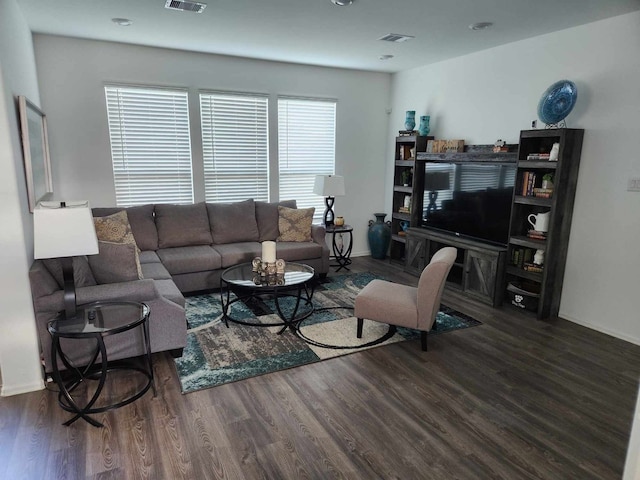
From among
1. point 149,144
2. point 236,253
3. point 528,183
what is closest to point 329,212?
point 236,253

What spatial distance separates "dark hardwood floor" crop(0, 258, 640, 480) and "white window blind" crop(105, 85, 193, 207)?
2728mm

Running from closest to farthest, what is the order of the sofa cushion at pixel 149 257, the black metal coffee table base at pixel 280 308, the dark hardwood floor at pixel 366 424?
the dark hardwood floor at pixel 366 424, the black metal coffee table base at pixel 280 308, the sofa cushion at pixel 149 257

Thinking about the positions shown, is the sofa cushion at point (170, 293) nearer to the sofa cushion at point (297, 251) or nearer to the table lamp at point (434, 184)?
the sofa cushion at point (297, 251)

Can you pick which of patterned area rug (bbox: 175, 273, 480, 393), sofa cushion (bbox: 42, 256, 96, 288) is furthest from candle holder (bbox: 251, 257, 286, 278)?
sofa cushion (bbox: 42, 256, 96, 288)

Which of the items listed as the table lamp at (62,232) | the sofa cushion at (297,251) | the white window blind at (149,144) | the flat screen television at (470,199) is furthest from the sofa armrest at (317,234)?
the table lamp at (62,232)

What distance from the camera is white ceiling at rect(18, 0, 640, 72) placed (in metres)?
3.29

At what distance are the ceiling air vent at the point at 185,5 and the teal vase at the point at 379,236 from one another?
3.68 metres

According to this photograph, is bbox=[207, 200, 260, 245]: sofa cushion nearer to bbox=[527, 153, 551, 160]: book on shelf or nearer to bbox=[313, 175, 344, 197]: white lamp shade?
bbox=[313, 175, 344, 197]: white lamp shade

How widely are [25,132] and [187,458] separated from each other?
2389 mm

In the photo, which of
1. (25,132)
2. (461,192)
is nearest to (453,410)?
(461,192)

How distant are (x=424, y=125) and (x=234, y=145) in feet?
8.08

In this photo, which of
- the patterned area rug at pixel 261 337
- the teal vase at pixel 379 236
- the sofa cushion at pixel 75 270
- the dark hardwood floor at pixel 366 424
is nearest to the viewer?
the dark hardwood floor at pixel 366 424

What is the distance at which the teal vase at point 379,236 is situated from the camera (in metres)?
6.13

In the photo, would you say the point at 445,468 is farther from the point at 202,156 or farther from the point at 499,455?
the point at 202,156
